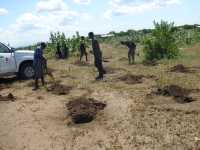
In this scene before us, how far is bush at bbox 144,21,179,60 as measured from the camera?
2538cm

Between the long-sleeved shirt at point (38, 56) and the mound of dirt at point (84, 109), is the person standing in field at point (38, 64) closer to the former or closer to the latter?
the long-sleeved shirt at point (38, 56)

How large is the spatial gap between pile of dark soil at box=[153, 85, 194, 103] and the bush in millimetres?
12279

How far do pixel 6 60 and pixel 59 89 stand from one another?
3.37m

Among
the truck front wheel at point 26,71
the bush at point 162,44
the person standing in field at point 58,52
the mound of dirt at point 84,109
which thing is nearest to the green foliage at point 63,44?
the person standing in field at point 58,52

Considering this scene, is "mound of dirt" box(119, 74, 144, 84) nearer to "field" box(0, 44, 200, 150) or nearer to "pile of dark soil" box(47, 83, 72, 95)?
"field" box(0, 44, 200, 150)

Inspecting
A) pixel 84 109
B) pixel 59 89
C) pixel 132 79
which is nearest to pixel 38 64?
pixel 59 89

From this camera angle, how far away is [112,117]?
10.5 meters

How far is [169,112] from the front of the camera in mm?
10555

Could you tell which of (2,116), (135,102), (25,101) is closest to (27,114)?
(2,116)

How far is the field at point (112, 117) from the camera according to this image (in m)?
8.62

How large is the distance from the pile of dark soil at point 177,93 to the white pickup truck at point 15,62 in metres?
6.44

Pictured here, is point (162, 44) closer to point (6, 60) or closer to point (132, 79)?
point (132, 79)

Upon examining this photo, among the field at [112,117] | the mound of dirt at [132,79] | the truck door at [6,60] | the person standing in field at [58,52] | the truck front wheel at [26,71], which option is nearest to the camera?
the field at [112,117]

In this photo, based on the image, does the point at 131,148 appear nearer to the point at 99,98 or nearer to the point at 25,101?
the point at 99,98
